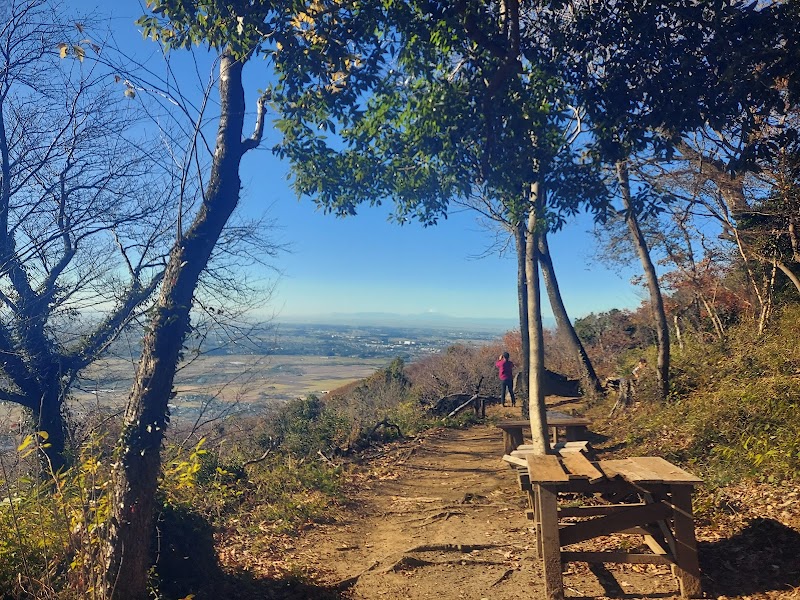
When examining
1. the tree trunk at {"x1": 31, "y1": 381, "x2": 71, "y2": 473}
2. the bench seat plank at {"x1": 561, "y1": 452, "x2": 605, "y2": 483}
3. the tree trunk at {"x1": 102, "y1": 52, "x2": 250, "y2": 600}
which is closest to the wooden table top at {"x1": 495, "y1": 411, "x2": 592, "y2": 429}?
the bench seat plank at {"x1": 561, "y1": 452, "x2": 605, "y2": 483}

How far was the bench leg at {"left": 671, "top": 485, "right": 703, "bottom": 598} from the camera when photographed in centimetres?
379

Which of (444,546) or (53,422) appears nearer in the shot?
(444,546)

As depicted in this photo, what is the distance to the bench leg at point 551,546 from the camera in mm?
3861

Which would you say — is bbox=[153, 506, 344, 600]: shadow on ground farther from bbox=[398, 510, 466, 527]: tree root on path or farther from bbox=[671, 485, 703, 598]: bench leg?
bbox=[671, 485, 703, 598]: bench leg

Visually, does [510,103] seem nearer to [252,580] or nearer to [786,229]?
[252,580]

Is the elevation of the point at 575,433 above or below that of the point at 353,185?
below

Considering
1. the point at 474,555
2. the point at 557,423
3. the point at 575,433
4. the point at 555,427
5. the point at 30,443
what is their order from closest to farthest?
the point at 30,443 < the point at 474,555 < the point at 557,423 < the point at 575,433 < the point at 555,427

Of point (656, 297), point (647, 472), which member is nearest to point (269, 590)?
point (647, 472)

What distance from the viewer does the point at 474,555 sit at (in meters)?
4.82

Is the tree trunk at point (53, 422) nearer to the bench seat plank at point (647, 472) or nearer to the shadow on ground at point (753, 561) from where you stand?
the bench seat plank at point (647, 472)

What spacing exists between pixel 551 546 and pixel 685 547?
0.93 metres

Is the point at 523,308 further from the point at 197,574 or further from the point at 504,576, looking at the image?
the point at 197,574

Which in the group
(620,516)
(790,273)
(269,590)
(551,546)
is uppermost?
(790,273)

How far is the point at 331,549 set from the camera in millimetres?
5500
